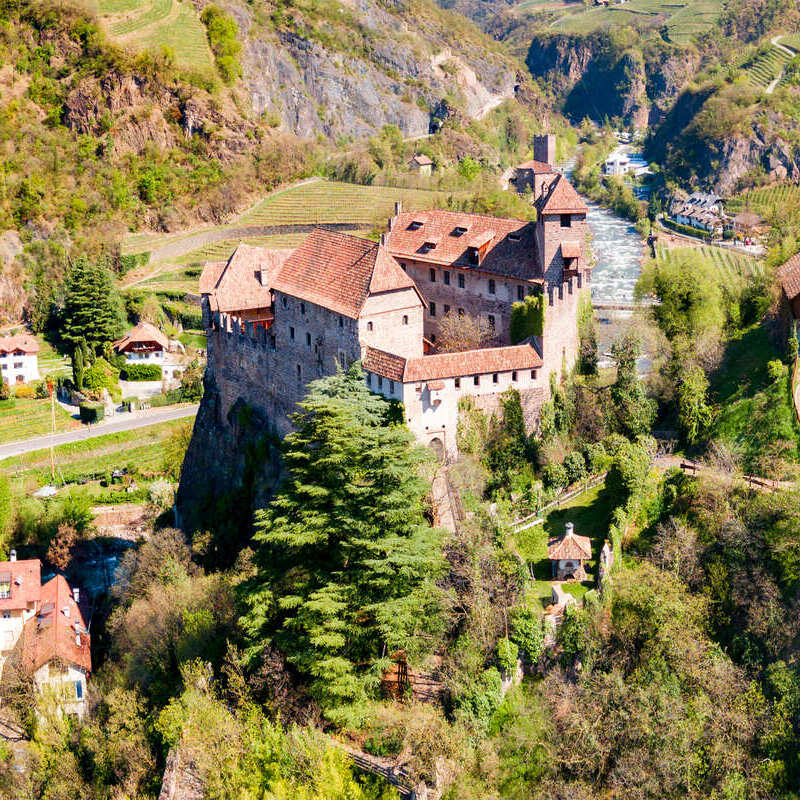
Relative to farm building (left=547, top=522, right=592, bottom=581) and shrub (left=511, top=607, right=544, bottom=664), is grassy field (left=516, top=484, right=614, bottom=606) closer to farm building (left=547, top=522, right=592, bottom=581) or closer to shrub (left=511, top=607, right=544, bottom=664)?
farm building (left=547, top=522, right=592, bottom=581)

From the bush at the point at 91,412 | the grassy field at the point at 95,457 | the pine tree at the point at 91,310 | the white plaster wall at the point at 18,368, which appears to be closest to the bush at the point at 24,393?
the white plaster wall at the point at 18,368

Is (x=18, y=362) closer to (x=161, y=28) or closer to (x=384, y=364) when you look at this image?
(x=384, y=364)

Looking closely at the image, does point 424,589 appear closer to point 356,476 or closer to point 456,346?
point 356,476

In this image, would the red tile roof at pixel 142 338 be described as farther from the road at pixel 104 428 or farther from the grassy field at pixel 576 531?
the grassy field at pixel 576 531

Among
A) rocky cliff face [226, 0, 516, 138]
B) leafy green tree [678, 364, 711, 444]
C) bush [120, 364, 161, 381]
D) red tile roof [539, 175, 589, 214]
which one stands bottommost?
bush [120, 364, 161, 381]

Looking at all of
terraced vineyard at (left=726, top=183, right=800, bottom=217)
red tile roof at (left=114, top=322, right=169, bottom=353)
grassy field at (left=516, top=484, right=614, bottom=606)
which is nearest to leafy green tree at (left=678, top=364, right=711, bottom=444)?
grassy field at (left=516, top=484, right=614, bottom=606)

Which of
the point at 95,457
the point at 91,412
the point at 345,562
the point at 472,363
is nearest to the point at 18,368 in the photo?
the point at 91,412

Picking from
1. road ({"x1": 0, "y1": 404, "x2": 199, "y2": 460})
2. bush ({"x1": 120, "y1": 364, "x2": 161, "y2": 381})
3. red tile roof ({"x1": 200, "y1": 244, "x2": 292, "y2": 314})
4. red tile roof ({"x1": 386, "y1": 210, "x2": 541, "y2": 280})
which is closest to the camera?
red tile roof ({"x1": 386, "y1": 210, "x2": 541, "y2": 280})

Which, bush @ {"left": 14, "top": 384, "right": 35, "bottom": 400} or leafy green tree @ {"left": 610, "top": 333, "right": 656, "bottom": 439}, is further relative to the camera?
bush @ {"left": 14, "top": 384, "right": 35, "bottom": 400}
